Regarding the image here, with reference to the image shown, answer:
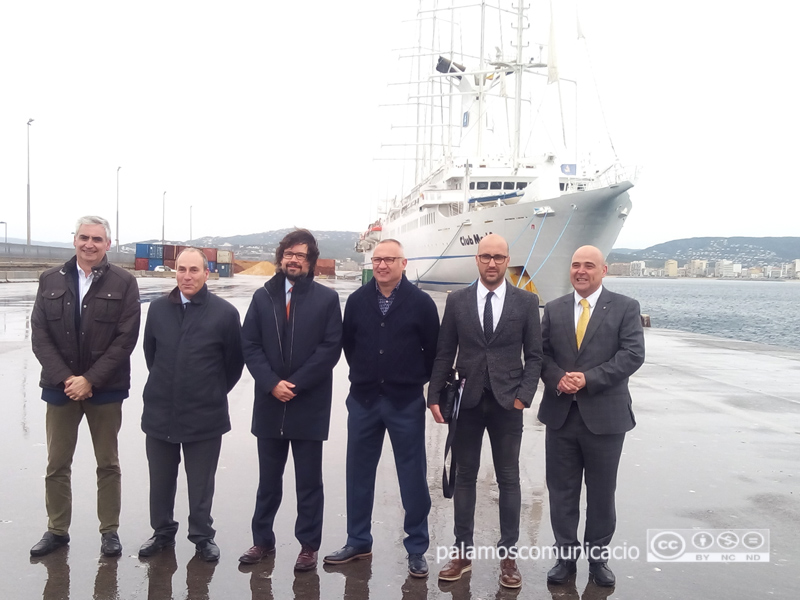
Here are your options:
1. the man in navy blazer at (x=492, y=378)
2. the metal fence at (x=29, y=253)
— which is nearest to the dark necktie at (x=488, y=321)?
the man in navy blazer at (x=492, y=378)

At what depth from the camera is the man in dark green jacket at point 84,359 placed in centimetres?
416

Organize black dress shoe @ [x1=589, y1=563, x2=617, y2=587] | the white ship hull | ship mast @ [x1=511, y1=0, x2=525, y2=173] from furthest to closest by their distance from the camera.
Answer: ship mast @ [x1=511, y1=0, x2=525, y2=173] < the white ship hull < black dress shoe @ [x1=589, y1=563, x2=617, y2=587]

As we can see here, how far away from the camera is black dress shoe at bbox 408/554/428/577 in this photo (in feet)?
12.6

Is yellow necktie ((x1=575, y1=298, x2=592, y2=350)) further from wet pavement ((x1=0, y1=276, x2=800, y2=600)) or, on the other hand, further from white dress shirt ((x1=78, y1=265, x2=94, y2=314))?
white dress shirt ((x1=78, y1=265, x2=94, y2=314))

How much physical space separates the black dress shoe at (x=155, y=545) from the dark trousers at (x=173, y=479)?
3 cm

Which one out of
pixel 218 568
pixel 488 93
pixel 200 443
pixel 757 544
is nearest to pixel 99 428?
pixel 200 443

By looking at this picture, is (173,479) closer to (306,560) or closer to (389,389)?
(306,560)

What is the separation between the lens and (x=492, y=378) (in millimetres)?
4047

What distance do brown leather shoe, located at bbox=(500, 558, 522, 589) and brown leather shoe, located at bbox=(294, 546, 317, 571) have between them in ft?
3.62

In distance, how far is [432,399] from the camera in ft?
13.6

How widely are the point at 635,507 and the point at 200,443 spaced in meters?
3.21

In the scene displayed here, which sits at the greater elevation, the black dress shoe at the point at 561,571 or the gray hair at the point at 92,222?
the gray hair at the point at 92,222

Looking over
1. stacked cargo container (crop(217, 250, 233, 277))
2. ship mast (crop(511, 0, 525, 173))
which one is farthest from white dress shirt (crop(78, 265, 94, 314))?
stacked cargo container (crop(217, 250, 233, 277))

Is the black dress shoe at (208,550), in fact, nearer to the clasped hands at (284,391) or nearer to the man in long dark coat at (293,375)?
the man in long dark coat at (293,375)
